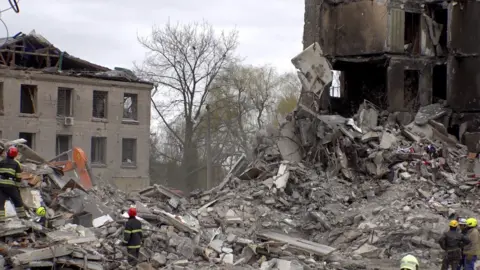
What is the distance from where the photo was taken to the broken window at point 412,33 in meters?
25.8

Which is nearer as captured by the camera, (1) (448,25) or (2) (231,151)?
(1) (448,25)

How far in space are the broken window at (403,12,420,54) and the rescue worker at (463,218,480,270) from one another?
1393 cm

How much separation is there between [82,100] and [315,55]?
19.5m

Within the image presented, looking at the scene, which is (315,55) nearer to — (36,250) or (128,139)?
(36,250)

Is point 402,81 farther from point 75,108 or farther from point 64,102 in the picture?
point 64,102

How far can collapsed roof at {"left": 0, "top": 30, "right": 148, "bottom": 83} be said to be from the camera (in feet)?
120

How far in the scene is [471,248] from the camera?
12.6 meters

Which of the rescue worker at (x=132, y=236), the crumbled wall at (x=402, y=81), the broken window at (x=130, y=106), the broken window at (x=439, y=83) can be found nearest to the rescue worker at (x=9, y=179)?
the rescue worker at (x=132, y=236)

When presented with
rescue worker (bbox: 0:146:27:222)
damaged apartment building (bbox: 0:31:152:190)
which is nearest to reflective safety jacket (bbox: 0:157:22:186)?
rescue worker (bbox: 0:146:27:222)

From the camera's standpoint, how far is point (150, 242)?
1404cm

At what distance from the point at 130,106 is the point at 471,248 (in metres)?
30.5

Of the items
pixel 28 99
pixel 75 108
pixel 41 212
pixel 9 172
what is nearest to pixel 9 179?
pixel 9 172

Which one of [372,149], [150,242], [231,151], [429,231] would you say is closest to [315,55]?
[372,149]

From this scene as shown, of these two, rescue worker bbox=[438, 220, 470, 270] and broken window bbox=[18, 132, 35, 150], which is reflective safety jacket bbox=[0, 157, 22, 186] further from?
broken window bbox=[18, 132, 35, 150]
